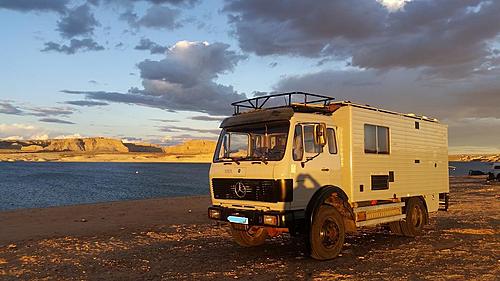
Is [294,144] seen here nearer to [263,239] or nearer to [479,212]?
[263,239]

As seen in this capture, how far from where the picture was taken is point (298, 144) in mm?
9961

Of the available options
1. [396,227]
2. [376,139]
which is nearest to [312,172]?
[376,139]

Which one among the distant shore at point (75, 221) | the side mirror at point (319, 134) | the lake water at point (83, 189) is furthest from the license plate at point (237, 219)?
the lake water at point (83, 189)

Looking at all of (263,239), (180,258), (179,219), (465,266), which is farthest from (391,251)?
(179,219)

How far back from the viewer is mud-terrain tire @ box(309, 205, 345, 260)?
9.94 m

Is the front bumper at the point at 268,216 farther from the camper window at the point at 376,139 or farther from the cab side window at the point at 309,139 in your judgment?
the camper window at the point at 376,139

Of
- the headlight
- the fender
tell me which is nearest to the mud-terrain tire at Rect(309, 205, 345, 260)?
Answer: the fender

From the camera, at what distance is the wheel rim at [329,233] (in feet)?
33.7

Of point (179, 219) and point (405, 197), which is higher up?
point (405, 197)

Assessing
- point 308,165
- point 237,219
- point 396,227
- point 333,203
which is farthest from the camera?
point 396,227

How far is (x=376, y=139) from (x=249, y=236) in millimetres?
4198

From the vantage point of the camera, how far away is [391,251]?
11.2 m

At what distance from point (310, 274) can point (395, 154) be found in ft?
17.6

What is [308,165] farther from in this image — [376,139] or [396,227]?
[396,227]
